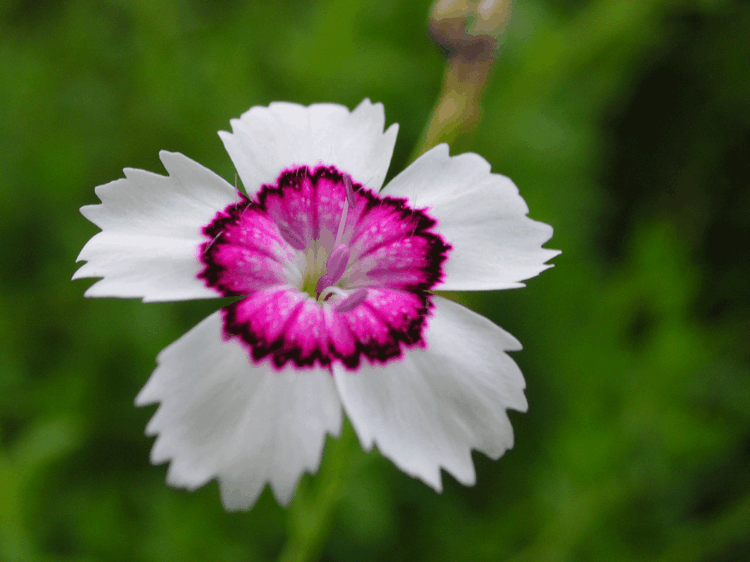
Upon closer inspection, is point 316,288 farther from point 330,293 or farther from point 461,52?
point 461,52

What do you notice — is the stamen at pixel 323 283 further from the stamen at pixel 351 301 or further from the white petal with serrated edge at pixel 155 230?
the white petal with serrated edge at pixel 155 230

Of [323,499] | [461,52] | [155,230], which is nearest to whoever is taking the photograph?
[155,230]

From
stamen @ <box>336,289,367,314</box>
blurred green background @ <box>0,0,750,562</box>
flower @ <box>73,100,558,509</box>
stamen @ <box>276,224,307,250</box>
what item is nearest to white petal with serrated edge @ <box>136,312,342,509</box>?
flower @ <box>73,100,558,509</box>

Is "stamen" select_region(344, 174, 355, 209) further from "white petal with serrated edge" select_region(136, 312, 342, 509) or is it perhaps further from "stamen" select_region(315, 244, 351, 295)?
"white petal with serrated edge" select_region(136, 312, 342, 509)

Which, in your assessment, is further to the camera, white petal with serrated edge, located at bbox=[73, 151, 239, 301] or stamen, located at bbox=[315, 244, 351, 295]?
stamen, located at bbox=[315, 244, 351, 295]

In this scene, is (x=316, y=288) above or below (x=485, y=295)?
above

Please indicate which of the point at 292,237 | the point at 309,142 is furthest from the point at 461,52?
the point at 292,237
